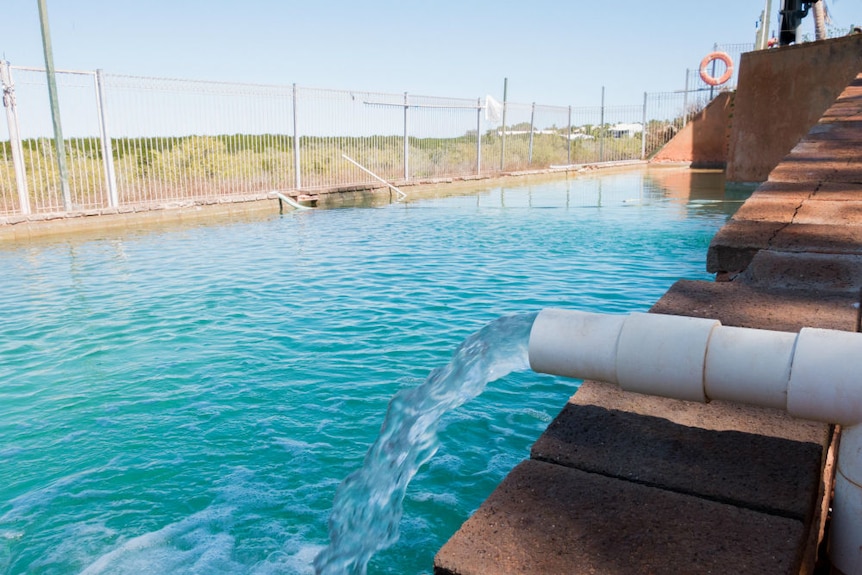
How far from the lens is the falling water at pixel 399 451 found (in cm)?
280

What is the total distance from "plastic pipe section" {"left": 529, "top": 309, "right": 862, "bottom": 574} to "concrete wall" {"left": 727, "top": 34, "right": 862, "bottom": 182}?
1251 centimetres

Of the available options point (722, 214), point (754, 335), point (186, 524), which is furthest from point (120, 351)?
point (722, 214)

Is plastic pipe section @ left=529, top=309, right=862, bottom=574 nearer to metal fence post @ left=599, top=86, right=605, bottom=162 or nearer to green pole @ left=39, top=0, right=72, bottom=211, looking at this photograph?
green pole @ left=39, top=0, right=72, bottom=211

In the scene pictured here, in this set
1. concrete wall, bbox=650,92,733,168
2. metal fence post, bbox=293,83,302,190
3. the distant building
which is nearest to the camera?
metal fence post, bbox=293,83,302,190

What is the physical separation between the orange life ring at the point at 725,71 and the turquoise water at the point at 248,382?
19.9 metres

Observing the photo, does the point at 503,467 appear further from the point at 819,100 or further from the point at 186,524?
the point at 819,100

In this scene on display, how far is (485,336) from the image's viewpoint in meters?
2.81

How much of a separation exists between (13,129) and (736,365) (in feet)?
41.3

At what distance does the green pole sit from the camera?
11.2m

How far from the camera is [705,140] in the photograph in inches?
1031

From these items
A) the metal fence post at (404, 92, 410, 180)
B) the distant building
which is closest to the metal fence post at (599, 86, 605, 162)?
the distant building

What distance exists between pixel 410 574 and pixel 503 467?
3.11 ft

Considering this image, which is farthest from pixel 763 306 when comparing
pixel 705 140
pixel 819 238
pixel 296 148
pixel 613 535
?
pixel 705 140

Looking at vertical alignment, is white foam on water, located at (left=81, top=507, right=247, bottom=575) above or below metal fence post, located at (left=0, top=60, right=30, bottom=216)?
below
